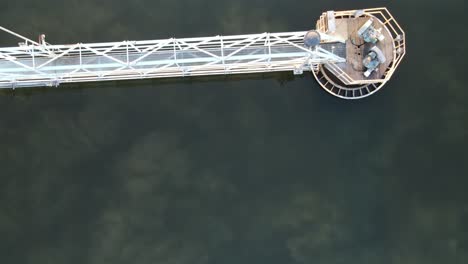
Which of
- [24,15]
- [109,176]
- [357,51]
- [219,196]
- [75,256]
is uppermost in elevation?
→ [24,15]

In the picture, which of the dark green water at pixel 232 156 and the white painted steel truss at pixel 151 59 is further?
the dark green water at pixel 232 156

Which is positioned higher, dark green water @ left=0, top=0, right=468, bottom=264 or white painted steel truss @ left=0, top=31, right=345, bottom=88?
white painted steel truss @ left=0, top=31, right=345, bottom=88

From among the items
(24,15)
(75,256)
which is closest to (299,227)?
(75,256)

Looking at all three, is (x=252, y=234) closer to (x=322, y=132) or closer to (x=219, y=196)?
(x=219, y=196)

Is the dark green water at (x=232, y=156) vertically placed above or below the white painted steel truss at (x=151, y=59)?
below

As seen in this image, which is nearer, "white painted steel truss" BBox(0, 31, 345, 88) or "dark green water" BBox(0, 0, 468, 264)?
"white painted steel truss" BBox(0, 31, 345, 88)
